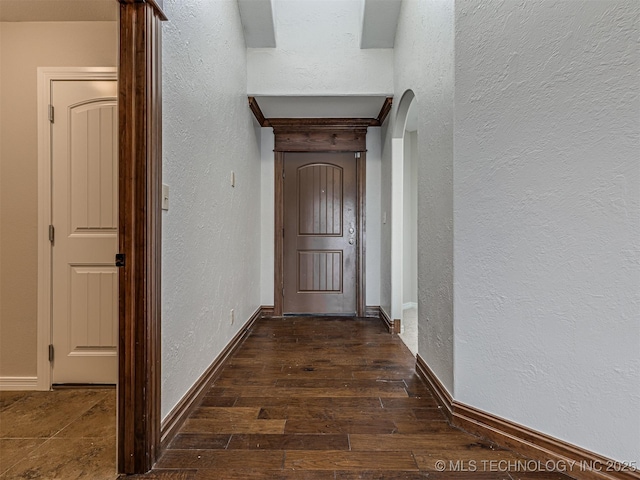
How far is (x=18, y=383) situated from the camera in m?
2.23

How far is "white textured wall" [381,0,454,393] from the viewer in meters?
1.89

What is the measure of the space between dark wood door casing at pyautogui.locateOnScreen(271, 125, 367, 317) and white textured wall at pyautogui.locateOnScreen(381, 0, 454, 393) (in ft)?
5.06

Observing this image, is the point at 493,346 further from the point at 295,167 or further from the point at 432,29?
the point at 295,167

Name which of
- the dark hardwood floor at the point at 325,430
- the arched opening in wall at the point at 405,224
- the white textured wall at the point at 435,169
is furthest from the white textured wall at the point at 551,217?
the arched opening in wall at the point at 405,224

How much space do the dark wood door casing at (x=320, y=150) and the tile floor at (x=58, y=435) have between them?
2.38 m

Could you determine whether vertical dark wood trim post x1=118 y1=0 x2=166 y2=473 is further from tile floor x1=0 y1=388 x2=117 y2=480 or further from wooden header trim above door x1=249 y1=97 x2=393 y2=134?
wooden header trim above door x1=249 y1=97 x2=393 y2=134

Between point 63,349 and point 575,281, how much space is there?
2.76m

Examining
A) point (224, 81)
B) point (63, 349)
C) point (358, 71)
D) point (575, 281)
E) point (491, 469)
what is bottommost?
point (491, 469)

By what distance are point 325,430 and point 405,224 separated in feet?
12.0

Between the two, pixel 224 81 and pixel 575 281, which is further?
pixel 224 81

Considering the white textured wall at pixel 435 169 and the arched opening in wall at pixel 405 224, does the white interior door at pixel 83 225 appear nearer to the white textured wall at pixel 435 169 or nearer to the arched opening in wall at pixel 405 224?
the white textured wall at pixel 435 169

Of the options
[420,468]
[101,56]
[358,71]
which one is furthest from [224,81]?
[420,468]

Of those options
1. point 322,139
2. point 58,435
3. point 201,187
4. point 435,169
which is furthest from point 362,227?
point 58,435

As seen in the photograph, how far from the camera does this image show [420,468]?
4.81ft
